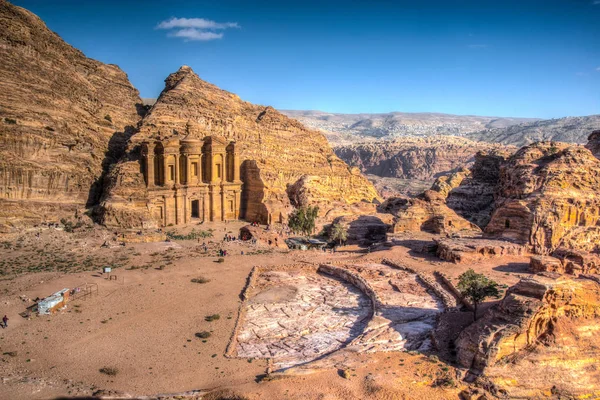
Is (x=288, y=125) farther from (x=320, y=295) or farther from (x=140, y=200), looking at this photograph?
(x=320, y=295)

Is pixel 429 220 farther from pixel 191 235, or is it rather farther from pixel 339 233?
pixel 191 235

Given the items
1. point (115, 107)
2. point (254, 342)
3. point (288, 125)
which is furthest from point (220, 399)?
point (288, 125)

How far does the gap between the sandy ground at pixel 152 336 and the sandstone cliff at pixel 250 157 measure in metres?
8.71

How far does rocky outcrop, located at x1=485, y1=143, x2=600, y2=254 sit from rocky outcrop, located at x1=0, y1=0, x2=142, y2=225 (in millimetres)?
41515

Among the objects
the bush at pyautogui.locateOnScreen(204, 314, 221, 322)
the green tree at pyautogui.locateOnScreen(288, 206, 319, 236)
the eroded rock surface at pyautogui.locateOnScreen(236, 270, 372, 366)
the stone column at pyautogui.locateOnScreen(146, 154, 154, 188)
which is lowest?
the eroded rock surface at pyautogui.locateOnScreen(236, 270, 372, 366)

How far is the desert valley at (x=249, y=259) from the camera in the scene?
654 inches

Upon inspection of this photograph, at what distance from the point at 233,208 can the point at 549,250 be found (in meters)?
34.2

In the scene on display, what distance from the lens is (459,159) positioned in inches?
6038

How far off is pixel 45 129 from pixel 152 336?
30.2 m

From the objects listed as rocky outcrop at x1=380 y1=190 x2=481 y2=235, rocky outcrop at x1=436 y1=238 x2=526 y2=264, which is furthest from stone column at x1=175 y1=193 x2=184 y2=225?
rocky outcrop at x1=436 y1=238 x2=526 y2=264

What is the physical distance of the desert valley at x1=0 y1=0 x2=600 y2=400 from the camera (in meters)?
16.6

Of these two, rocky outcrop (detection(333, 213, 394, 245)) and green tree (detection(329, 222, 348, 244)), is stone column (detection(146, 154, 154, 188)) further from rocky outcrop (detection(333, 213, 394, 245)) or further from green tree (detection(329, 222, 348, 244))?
rocky outcrop (detection(333, 213, 394, 245))

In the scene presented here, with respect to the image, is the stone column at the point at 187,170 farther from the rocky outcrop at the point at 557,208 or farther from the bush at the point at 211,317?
the rocky outcrop at the point at 557,208

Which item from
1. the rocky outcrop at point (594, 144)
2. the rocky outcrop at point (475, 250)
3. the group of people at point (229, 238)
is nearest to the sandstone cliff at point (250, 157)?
the group of people at point (229, 238)
